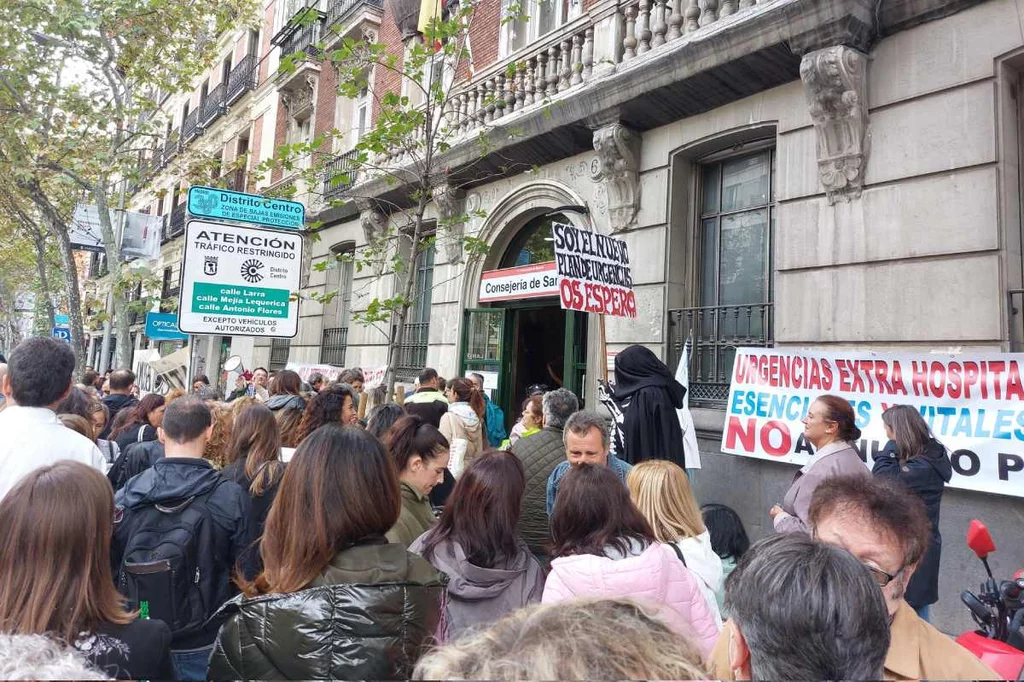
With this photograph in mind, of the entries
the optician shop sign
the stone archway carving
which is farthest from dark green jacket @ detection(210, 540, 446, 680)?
the optician shop sign

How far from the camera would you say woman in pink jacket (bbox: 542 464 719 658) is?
2.36m

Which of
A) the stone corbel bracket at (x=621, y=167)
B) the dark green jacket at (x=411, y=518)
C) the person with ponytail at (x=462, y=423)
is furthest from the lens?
the stone corbel bracket at (x=621, y=167)

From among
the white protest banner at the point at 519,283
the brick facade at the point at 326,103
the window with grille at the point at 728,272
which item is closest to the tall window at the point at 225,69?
the brick facade at the point at 326,103

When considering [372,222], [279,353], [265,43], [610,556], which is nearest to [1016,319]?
[610,556]

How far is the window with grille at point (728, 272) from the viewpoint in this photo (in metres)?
7.75

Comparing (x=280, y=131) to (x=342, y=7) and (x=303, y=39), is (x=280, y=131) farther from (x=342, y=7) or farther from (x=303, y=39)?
(x=342, y=7)

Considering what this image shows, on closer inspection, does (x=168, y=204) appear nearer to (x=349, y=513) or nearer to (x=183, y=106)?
(x=183, y=106)

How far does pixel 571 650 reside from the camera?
3.47 ft

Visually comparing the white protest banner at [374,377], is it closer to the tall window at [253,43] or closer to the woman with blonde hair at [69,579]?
the woman with blonde hair at [69,579]

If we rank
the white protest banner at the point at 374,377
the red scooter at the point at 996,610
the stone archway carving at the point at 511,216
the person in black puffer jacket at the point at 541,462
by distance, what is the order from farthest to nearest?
the white protest banner at the point at 374,377 → the stone archway carving at the point at 511,216 → the person in black puffer jacket at the point at 541,462 → the red scooter at the point at 996,610

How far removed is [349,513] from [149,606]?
1102 mm

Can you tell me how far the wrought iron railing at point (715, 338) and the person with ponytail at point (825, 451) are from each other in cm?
341

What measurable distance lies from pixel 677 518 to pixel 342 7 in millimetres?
17975

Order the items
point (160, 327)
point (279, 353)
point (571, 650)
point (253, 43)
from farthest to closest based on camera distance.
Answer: point (253, 43) < point (279, 353) < point (160, 327) < point (571, 650)
